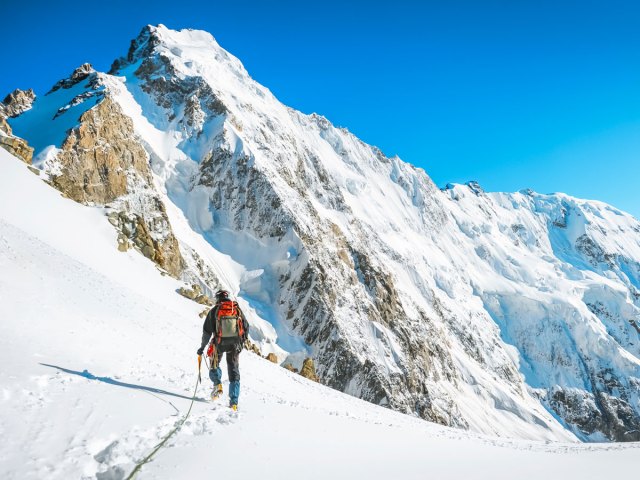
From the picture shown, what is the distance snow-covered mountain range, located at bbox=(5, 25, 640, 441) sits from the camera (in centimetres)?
6206

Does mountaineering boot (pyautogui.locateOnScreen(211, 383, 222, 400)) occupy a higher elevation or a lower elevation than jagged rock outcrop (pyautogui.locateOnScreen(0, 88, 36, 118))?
lower

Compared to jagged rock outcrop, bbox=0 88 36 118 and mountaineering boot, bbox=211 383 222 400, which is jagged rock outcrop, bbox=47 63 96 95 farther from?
mountaineering boot, bbox=211 383 222 400

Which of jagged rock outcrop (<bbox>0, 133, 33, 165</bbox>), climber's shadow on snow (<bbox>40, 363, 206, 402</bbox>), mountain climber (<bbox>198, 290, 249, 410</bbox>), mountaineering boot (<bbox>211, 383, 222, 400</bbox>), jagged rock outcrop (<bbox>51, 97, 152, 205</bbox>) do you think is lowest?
climber's shadow on snow (<bbox>40, 363, 206, 402</bbox>)

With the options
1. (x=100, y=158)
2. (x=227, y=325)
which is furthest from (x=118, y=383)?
(x=100, y=158)

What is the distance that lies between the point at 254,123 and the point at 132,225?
185ft

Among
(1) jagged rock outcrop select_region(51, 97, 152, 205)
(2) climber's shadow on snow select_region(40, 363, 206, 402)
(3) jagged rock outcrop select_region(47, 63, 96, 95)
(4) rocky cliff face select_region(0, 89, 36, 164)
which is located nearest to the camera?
(2) climber's shadow on snow select_region(40, 363, 206, 402)

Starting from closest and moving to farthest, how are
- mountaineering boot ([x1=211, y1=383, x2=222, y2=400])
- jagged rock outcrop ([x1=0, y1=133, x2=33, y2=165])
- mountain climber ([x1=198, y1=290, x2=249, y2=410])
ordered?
mountaineering boot ([x1=211, y1=383, x2=222, y2=400]) → mountain climber ([x1=198, y1=290, x2=249, y2=410]) → jagged rock outcrop ([x1=0, y1=133, x2=33, y2=165])

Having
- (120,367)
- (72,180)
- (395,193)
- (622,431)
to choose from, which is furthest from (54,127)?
(622,431)

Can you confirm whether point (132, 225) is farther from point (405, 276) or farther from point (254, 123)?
point (405, 276)

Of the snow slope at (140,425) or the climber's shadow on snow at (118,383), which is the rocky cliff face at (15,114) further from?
the climber's shadow on snow at (118,383)

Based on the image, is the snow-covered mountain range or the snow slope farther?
the snow-covered mountain range

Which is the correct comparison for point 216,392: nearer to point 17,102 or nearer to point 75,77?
point 17,102

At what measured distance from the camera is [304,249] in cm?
7912

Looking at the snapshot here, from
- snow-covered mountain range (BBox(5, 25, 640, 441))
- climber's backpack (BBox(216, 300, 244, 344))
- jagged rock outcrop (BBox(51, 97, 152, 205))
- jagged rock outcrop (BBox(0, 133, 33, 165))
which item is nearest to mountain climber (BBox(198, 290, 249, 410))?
climber's backpack (BBox(216, 300, 244, 344))
